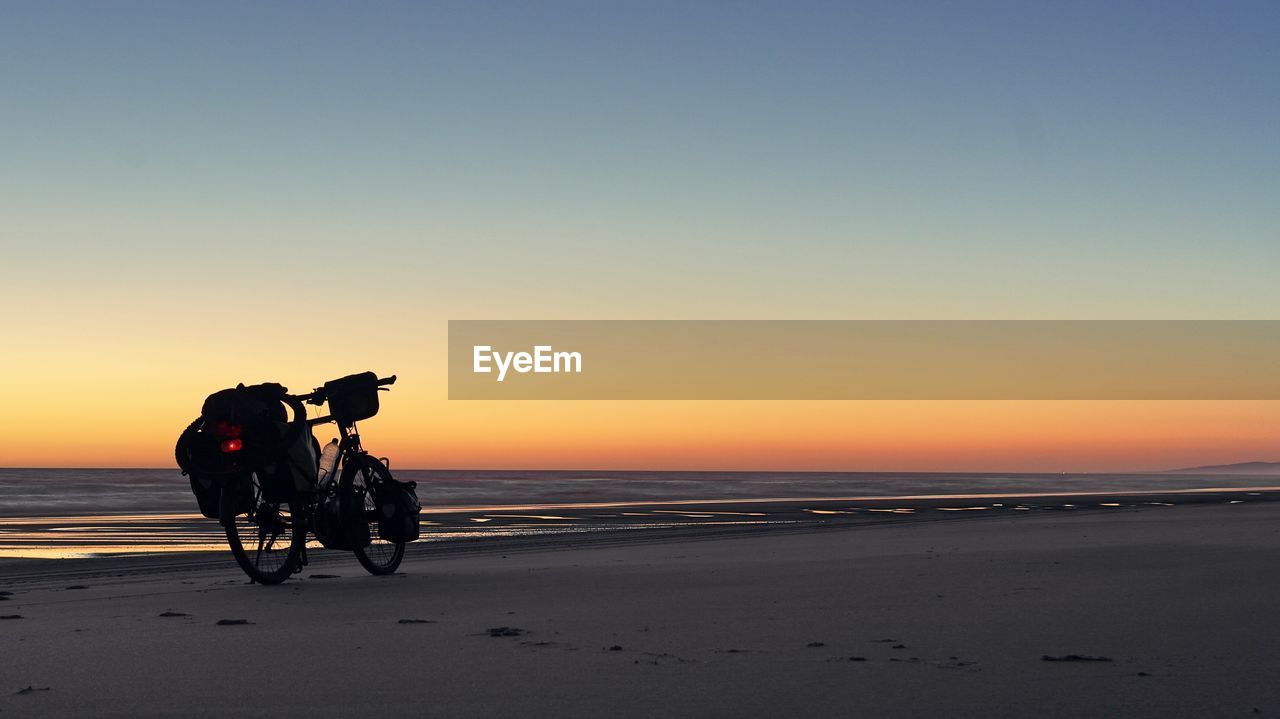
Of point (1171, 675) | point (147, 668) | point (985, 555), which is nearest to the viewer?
point (1171, 675)

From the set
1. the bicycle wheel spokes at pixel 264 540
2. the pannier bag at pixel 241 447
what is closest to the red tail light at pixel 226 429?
the pannier bag at pixel 241 447

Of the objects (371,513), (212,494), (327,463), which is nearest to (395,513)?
(371,513)

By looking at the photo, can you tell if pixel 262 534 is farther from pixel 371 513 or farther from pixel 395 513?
pixel 395 513

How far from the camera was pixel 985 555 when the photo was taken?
12.8 m

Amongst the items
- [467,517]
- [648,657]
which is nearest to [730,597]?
[648,657]

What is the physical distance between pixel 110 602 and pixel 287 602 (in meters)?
1.27

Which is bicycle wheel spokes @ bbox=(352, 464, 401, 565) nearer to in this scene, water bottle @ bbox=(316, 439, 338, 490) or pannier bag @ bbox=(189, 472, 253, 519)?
water bottle @ bbox=(316, 439, 338, 490)

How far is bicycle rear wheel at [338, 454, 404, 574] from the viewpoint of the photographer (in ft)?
36.9

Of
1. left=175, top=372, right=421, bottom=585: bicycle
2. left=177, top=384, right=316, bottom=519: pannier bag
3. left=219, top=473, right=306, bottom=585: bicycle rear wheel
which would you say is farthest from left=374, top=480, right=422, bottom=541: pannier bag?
left=177, top=384, right=316, bottom=519: pannier bag

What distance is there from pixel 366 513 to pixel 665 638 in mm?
5238

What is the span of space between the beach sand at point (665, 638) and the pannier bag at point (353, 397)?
1.47 metres

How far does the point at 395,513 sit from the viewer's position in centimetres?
1165

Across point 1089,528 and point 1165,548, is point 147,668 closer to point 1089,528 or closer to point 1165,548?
point 1165,548

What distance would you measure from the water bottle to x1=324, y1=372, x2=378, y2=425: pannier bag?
242 millimetres
